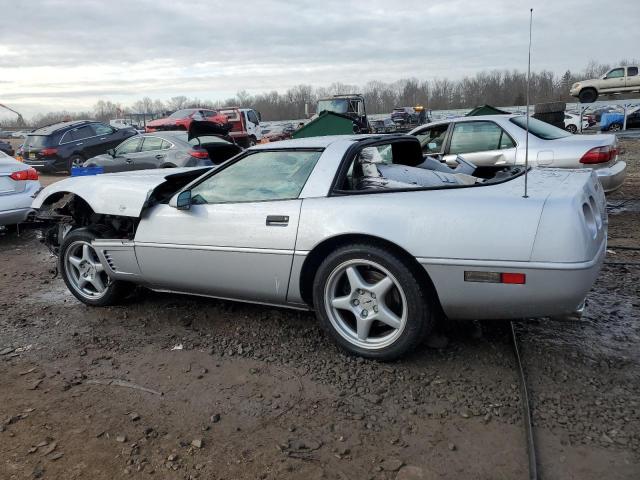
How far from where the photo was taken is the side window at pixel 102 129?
17.0m

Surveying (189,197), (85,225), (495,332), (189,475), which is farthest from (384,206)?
(85,225)

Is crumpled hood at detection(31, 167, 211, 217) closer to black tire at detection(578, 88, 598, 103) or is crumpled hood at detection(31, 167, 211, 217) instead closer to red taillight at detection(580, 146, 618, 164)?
red taillight at detection(580, 146, 618, 164)

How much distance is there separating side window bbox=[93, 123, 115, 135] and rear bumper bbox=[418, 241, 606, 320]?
→ 16544 mm

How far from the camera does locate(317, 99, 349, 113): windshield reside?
23250 mm

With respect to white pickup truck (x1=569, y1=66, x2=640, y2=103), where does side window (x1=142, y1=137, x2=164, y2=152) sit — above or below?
above

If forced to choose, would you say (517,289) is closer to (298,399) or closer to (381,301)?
(381,301)

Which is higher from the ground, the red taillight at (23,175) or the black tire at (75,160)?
the red taillight at (23,175)

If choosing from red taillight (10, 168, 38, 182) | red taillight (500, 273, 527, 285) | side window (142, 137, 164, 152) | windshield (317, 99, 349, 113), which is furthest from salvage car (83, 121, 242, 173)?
windshield (317, 99, 349, 113)

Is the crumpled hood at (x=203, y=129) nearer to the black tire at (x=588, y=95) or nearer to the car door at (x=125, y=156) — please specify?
the car door at (x=125, y=156)

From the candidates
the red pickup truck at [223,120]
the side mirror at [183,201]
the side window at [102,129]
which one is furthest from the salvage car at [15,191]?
the red pickup truck at [223,120]

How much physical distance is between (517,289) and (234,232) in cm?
181

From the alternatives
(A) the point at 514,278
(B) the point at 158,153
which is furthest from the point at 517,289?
(B) the point at 158,153

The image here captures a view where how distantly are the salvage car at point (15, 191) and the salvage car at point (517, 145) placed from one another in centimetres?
544

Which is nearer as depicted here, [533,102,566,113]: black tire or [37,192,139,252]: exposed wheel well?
[37,192,139,252]: exposed wheel well
